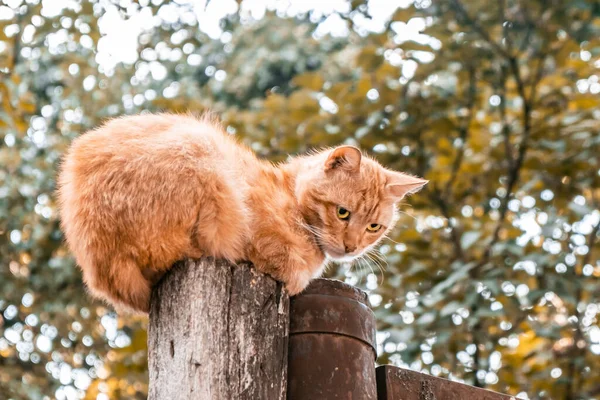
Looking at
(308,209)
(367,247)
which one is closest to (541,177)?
(367,247)

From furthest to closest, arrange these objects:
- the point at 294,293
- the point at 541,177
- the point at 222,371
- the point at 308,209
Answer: the point at 541,177
the point at 308,209
the point at 294,293
the point at 222,371

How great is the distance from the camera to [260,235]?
2.63 metres

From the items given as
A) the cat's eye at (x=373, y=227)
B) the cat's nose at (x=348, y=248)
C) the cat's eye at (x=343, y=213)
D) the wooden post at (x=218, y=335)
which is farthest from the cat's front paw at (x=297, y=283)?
the cat's eye at (x=373, y=227)

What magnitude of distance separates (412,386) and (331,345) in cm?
30

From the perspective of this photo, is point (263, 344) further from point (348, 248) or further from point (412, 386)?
point (348, 248)

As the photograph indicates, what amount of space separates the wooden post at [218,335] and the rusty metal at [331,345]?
78 mm

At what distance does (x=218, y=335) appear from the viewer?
200 cm

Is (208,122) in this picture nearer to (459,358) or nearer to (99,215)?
(99,215)

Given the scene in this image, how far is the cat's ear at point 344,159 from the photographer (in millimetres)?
3293

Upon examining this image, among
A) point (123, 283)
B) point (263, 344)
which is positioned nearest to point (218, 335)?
point (263, 344)

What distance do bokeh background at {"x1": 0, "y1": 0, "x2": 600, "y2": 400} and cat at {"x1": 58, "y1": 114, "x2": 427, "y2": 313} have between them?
1.53 metres

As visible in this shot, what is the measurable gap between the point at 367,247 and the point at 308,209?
1.38 ft

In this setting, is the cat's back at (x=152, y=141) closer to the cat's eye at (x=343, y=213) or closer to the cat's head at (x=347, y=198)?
the cat's head at (x=347, y=198)

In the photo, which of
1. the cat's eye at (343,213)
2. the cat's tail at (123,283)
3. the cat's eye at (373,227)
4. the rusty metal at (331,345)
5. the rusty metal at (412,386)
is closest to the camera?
the rusty metal at (331,345)
